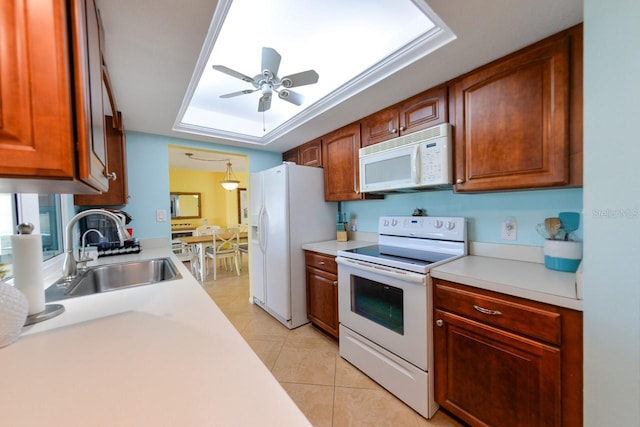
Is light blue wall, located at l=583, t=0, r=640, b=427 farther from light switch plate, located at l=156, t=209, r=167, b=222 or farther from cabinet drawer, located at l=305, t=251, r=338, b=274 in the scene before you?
light switch plate, located at l=156, t=209, r=167, b=222

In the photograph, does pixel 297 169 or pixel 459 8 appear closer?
pixel 459 8

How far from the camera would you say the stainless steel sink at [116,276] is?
125 centimetres

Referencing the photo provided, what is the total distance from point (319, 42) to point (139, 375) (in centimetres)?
196

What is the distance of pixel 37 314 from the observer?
89cm

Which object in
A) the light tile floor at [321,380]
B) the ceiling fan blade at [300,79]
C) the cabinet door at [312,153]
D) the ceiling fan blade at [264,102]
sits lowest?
the light tile floor at [321,380]

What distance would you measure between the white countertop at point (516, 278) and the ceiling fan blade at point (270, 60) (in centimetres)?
160

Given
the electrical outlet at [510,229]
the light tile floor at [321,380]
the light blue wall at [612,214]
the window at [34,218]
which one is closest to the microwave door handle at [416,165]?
the electrical outlet at [510,229]

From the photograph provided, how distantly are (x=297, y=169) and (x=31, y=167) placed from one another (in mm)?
2088

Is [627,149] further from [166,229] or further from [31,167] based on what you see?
[166,229]

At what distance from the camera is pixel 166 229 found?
2.70 meters

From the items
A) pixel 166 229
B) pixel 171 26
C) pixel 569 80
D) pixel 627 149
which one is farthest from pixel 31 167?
pixel 166 229

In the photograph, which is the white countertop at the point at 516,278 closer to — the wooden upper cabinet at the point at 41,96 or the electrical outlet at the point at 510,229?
the electrical outlet at the point at 510,229

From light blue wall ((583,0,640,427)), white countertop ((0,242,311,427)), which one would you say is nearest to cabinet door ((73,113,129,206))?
white countertop ((0,242,311,427))

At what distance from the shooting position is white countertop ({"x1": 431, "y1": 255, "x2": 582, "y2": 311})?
3.37ft
